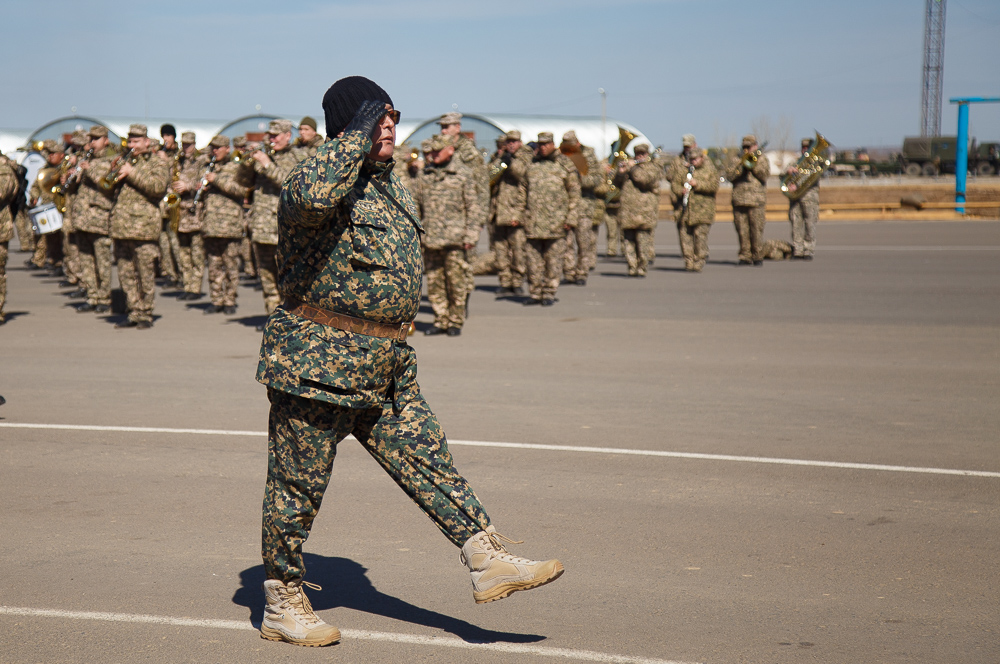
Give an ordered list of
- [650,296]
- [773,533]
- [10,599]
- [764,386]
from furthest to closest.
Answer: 1. [650,296]
2. [764,386]
3. [773,533]
4. [10,599]

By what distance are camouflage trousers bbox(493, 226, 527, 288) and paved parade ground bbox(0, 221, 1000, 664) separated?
4227 millimetres

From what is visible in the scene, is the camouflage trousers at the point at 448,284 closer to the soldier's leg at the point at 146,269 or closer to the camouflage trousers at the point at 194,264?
the soldier's leg at the point at 146,269

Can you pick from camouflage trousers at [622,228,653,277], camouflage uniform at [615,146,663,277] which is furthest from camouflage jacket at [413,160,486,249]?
camouflage trousers at [622,228,653,277]

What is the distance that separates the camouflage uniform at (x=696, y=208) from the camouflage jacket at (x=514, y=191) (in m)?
4.94

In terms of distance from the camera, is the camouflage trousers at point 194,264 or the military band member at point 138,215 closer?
the military band member at point 138,215

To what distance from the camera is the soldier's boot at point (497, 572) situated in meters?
3.87

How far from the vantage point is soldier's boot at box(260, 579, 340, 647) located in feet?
13.1

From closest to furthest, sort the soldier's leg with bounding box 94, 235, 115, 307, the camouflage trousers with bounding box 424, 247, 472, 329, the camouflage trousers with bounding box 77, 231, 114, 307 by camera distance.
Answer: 1. the camouflage trousers with bounding box 424, 247, 472, 329
2. the soldier's leg with bounding box 94, 235, 115, 307
3. the camouflage trousers with bounding box 77, 231, 114, 307

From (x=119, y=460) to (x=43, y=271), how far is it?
16.6 m

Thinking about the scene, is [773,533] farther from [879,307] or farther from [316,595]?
[879,307]

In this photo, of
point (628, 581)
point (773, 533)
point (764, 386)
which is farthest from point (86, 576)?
point (764, 386)

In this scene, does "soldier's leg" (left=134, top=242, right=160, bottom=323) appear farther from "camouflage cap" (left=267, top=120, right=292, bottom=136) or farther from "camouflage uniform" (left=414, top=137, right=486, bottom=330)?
"camouflage uniform" (left=414, top=137, right=486, bottom=330)

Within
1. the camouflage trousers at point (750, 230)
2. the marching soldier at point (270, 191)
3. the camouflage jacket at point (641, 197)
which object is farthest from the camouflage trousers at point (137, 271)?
the camouflage trousers at point (750, 230)

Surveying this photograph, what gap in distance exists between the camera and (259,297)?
645 inches
